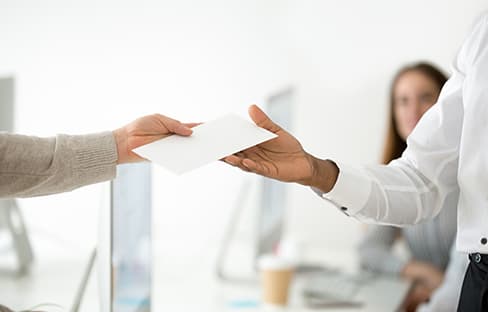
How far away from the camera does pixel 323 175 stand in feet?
4.33

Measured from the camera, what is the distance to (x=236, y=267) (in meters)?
2.28

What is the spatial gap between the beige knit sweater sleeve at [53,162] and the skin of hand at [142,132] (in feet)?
0.06

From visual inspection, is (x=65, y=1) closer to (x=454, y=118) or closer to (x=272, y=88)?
(x=454, y=118)

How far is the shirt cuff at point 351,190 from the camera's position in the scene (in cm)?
132

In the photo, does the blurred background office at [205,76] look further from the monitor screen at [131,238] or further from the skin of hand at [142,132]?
the skin of hand at [142,132]

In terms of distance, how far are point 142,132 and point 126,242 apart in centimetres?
26

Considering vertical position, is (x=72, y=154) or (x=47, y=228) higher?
(x=72, y=154)

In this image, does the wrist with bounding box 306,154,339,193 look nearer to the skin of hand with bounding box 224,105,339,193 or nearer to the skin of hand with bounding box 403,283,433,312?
the skin of hand with bounding box 224,105,339,193

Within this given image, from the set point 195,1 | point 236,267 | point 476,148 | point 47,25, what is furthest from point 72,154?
point 236,267

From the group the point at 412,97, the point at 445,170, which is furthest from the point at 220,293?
the point at 412,97

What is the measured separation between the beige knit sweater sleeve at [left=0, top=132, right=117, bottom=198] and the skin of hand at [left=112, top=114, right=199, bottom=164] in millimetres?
18

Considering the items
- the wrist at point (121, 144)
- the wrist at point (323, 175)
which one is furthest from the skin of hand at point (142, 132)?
the wrist at point (323, 175)

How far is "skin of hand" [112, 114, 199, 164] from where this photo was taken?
122 centimetres

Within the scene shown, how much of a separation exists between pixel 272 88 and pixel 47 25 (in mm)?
1310
